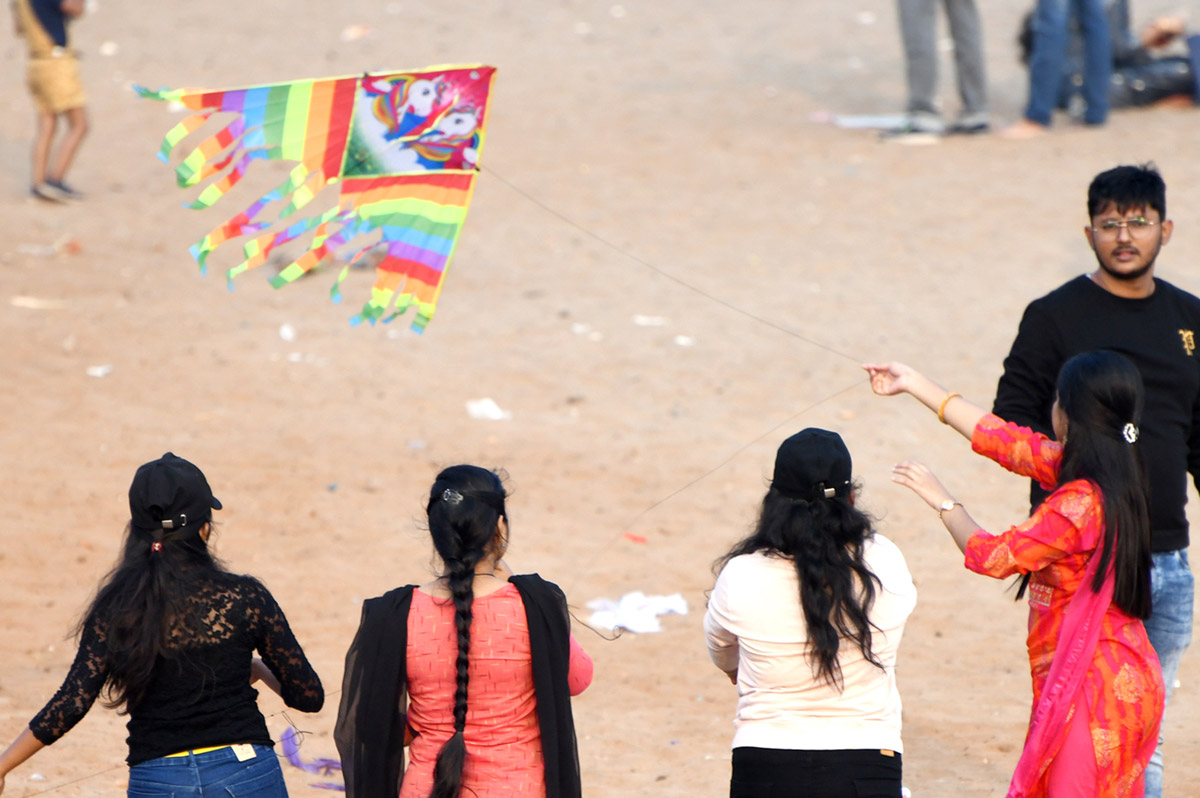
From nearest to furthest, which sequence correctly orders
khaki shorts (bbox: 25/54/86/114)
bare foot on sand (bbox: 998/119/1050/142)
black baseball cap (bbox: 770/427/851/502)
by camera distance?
1. black baseball cap (bbox: 770/427/851/502)
2. khaki shorts (bbox: 25/54/86/114)
3. bare foot on sand (bbox: 998/119/1050/142)

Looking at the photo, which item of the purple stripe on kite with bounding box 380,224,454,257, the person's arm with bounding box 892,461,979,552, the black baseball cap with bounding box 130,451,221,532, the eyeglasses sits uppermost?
the purple stripe on kite with bounding box 380,224,454,257

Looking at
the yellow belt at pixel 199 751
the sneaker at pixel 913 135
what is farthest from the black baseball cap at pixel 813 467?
the sneaker at pixel 913 135

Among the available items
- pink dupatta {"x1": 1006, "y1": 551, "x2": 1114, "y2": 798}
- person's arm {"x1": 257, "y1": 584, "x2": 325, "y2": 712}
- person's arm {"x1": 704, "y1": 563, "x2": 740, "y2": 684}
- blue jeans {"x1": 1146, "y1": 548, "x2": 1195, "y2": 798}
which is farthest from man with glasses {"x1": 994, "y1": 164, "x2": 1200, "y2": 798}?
person's arm {"x1": 257, "y1": 584, "x2": 325, "y2": 712}

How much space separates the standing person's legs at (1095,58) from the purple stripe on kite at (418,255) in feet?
26.3

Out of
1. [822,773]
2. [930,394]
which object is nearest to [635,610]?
[930,394]

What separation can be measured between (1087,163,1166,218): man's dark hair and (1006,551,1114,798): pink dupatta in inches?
38.7

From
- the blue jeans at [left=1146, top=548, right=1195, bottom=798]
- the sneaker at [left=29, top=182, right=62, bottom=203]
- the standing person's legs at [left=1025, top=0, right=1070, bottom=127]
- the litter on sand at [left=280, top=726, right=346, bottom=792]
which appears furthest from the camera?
the standing person's legs at [left=1025, top=0, right=1070, bottom=127]

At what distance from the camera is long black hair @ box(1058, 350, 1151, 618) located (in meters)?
2.96

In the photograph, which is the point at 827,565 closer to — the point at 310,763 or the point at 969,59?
the point at 310,763

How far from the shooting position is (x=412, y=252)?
13.8ft

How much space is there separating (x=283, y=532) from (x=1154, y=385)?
13.6 feet

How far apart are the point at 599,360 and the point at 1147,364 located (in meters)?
4.92

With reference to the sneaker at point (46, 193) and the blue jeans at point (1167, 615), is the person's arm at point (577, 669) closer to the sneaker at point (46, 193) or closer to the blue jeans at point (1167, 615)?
the blue jeans at point (1167, 615)

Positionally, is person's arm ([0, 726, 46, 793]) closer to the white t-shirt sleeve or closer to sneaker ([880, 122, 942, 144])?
the white t-shirt sleeve
